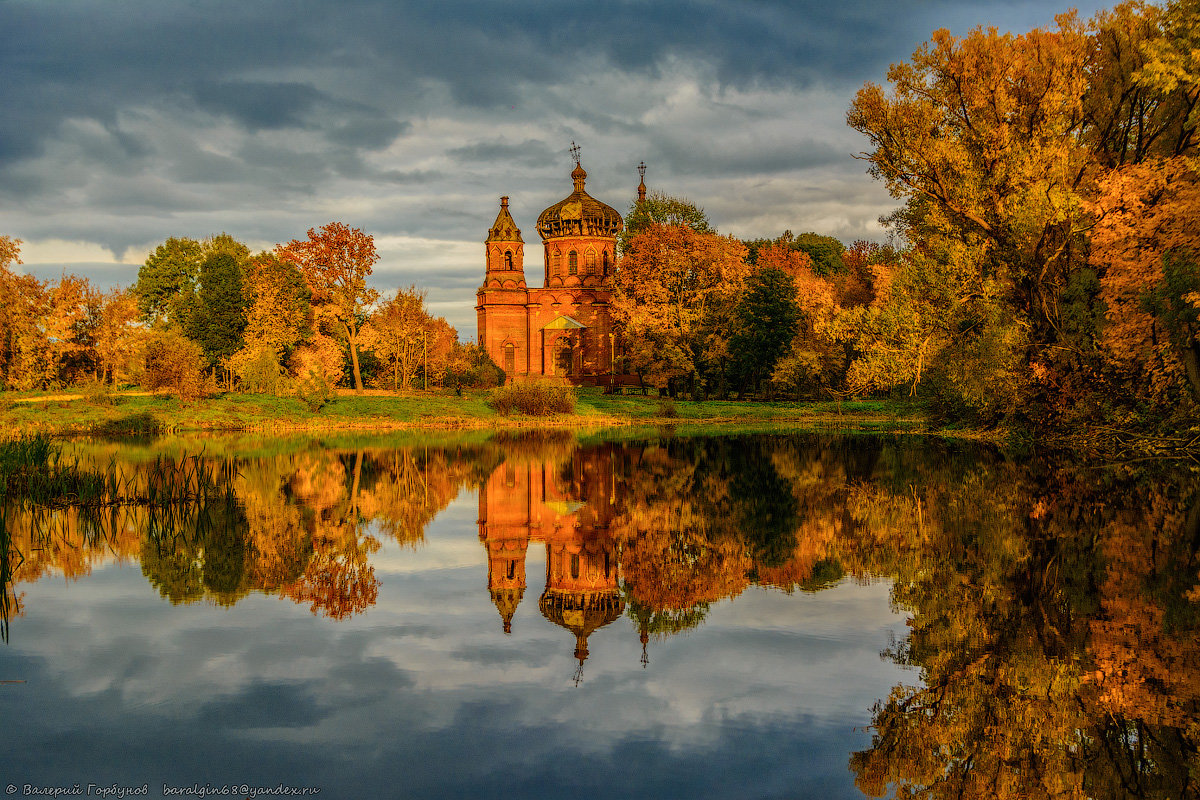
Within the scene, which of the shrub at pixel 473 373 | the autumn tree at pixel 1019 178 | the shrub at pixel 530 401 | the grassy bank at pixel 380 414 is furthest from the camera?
the shrub at pixel 473 373

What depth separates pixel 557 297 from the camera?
209 feet

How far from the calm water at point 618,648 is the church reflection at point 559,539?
2.7 inches

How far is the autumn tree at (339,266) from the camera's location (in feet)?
158

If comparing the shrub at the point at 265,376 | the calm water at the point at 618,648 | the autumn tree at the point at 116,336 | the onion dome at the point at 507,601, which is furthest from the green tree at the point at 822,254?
the onion dome at the point at 507,601

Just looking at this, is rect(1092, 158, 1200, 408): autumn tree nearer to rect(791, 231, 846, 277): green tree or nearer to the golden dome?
the golden dome

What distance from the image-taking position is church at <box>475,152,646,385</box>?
207 feet

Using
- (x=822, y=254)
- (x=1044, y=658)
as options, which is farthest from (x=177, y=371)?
(x=822, y=254)

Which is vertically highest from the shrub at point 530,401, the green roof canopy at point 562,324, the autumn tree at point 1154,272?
the green roof canopy at point 562,324

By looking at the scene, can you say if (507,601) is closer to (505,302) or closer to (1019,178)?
(1019,178)

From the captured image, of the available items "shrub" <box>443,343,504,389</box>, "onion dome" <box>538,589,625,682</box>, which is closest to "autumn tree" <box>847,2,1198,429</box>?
"onion dome" <box>538,589,625,682</box>

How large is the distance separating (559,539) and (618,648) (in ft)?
16.4

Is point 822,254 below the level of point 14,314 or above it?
above

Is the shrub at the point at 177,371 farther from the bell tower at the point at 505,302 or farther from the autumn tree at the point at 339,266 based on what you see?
the bell tower at the point at 505,302

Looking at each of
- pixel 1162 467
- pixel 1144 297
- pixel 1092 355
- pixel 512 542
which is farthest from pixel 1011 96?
pixel 512 542
